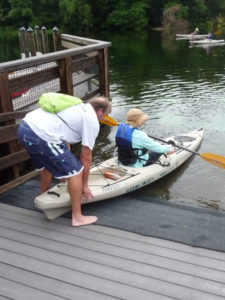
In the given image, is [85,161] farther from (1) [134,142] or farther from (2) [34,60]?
(2) [34,60]

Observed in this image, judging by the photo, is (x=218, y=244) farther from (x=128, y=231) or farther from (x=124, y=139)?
(x=124, y=139)

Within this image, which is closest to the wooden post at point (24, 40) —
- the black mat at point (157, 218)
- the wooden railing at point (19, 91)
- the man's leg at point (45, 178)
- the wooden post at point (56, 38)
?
the wooden post at point (56, 38)

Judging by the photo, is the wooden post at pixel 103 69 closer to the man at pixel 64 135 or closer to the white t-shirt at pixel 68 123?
the man at pixel 64 135

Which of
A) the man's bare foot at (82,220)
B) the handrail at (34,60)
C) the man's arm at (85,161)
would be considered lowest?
the man's bare foot at (82,220)

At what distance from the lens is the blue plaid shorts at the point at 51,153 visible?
11.1ft

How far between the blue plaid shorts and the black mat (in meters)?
0.75

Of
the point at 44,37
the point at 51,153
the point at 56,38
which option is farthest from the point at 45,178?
the point at 44,37

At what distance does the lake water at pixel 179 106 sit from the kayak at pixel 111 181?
0.29 metres

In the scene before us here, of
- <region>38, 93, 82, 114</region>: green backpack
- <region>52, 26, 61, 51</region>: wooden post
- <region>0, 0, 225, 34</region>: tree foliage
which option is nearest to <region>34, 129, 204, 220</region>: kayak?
<region>38, 93, 82, 114</region>: green backpack

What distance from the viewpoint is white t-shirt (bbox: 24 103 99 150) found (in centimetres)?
334

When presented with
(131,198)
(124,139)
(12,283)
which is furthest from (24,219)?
(124,139)

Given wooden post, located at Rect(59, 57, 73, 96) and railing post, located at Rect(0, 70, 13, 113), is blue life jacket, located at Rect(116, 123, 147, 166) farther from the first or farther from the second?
wooden post, located at Rect(59, 57, 73, 96)

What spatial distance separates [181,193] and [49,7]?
5028 centimetres

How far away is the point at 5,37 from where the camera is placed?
4300cm
